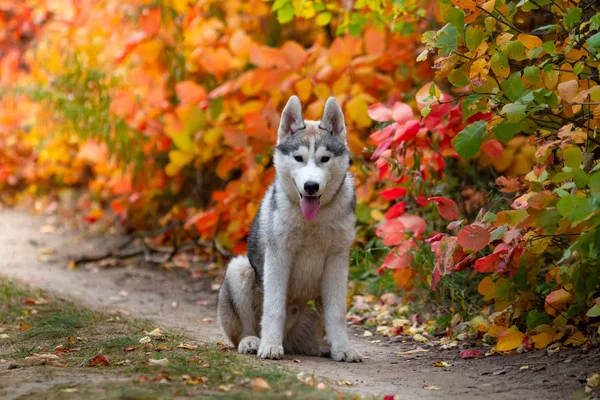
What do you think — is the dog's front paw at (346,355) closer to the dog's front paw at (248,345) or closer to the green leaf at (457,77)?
the dog's front paw at (248,345)

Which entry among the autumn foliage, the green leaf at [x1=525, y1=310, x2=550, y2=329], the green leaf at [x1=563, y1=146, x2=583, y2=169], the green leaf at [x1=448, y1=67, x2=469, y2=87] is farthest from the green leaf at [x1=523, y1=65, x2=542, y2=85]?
the green leaf at [x1=525, y1=310, x2=550, y2=329]

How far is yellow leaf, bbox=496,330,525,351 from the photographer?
15.4 feet

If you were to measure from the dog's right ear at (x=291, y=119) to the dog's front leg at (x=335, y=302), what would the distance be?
2.81 ft

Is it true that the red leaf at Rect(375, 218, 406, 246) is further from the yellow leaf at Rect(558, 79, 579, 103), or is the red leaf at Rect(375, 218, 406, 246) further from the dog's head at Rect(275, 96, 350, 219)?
the yellow leaf at Rect(558, 79, 579, 103)

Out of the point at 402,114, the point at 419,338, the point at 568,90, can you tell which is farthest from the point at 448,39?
the point at 419,338

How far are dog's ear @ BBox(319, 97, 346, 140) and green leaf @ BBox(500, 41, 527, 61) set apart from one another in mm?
1154

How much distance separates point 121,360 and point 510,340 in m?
2.29

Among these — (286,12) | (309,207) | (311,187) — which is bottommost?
(309,207)

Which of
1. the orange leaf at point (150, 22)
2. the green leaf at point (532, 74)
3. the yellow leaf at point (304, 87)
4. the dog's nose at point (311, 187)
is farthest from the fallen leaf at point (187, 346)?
the orange leaf at point (150, 22)

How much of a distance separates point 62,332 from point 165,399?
2.02 metres

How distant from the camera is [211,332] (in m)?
6.00

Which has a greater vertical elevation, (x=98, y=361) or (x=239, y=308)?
(x=239, y=308)

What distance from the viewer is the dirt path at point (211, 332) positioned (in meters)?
4.02

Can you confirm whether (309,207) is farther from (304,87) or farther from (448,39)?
(304,87)
